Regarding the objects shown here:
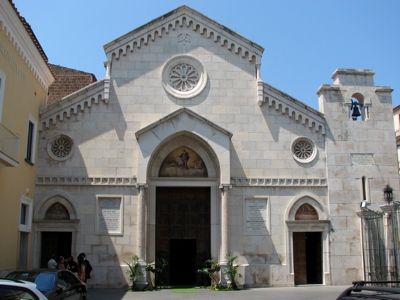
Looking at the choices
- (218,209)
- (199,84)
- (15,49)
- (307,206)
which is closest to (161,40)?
(199,84)

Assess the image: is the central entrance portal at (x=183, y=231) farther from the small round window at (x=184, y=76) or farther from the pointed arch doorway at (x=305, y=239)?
the small round window at (x=184, y=76)

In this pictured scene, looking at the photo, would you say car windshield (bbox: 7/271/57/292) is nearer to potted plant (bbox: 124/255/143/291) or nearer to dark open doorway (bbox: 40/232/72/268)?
potted plant (bbox: 124/255/143/291)

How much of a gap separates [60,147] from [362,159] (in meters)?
14.1

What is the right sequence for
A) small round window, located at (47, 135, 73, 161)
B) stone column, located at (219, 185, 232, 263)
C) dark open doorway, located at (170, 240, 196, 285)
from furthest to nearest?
dark open doorway, located at (170, 240, 196, 285) < small round window, located at (47, 135, 73, 161) < stone column, located at (219, 185, 232, 263)

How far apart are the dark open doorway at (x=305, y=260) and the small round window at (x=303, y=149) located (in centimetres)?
356

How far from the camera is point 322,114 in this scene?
23.3m

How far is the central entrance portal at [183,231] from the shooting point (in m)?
22.6

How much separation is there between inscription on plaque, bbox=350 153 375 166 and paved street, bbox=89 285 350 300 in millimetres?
5756

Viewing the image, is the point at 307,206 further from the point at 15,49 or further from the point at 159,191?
the point at 15,49

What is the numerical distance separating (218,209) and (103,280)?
5.96 meters

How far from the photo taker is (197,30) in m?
23.8

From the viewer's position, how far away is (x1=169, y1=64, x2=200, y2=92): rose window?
2353cm

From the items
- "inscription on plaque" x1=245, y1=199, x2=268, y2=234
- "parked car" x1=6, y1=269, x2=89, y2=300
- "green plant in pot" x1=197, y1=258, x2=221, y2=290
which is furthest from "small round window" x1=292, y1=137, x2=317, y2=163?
"parked car" x1=6, y1=269, x2=89, y2=300

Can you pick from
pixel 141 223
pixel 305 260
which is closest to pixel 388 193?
pixel 305 260
